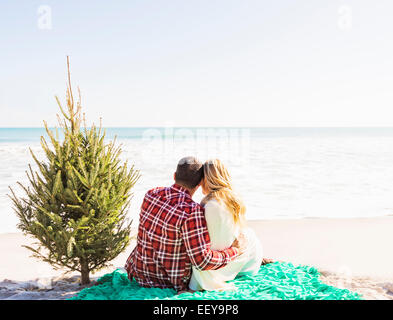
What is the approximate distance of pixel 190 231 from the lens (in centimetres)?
312

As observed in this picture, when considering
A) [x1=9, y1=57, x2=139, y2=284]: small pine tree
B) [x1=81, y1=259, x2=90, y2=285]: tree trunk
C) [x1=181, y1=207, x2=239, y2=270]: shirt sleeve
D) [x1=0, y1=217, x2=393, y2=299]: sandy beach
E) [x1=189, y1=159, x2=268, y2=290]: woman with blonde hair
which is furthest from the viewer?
[x1=0, y1=217, x2=393, y2=299]: sandy beach

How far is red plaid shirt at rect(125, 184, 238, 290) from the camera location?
3.12 m

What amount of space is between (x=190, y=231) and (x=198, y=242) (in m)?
0.12

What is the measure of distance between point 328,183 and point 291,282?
11.2 metres

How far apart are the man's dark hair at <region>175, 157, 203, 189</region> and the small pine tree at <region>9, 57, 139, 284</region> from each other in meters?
0.80

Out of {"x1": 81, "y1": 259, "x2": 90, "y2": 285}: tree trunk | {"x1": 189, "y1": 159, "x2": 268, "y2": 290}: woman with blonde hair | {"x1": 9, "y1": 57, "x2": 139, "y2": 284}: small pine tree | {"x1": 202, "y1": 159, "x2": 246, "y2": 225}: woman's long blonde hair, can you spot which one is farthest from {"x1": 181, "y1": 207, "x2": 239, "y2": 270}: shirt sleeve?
{"x1": 81, "y1": 259, "x2": 90, "y2": 285}: tree trunk

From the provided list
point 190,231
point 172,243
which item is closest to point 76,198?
point 172,243

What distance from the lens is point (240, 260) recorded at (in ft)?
12.1

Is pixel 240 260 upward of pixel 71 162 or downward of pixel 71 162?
downward

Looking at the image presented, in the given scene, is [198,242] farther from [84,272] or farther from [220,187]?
[84,272]

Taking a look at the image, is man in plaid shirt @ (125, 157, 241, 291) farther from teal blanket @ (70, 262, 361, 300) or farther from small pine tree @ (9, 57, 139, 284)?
small pine tree @ (9, 57, 139, 284)

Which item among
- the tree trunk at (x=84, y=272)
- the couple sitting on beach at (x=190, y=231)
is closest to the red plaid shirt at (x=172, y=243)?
the couple sitting on beach at (x=190, y=231)
